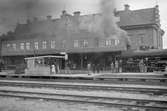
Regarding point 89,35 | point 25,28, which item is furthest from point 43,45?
point 89,35

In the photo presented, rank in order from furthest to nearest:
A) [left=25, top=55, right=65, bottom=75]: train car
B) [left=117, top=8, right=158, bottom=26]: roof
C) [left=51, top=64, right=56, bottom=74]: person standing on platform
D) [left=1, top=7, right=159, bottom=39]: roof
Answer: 1. [left=117, top=8, right=158, bottom=26]: roof
2. [left=1, top=7, right=159, bottom=39]: roof
3. [left=51, top=64, right=56, bottom=74]: person standing on platform
4. [left=25, top=55, right=65, bottom=75]: train car

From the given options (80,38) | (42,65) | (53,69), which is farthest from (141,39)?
(42,65)

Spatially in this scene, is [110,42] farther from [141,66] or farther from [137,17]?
[141,66]

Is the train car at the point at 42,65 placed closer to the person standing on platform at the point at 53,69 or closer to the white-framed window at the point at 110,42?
the person standing on platform at the point at 53,69

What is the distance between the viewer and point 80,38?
37.7m

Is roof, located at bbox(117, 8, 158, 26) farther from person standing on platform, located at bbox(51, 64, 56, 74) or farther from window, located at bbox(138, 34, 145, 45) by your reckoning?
person standing on platform, located at bbox(51, 64, 56, 74)

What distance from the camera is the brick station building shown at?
110 feet

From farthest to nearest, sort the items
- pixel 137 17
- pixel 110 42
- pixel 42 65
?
1. pixel 137 17
2. pixel 110 42
3. pixel 42 65

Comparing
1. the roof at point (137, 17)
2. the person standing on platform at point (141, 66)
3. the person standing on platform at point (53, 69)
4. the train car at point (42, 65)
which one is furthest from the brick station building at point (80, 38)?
the train car at point (42, 65)

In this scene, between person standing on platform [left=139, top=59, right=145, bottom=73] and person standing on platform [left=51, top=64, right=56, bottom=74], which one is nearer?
person standing on platform [left=51, top=64, right=56, bottom=74]

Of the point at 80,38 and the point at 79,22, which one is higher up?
the point at 79,22

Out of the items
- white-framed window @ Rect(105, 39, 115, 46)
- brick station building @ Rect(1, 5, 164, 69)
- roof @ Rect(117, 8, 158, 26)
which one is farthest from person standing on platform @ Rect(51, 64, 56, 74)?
roof @ Rect(117, 8, 158, 26)

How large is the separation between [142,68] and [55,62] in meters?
9.31

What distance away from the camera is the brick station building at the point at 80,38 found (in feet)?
110
